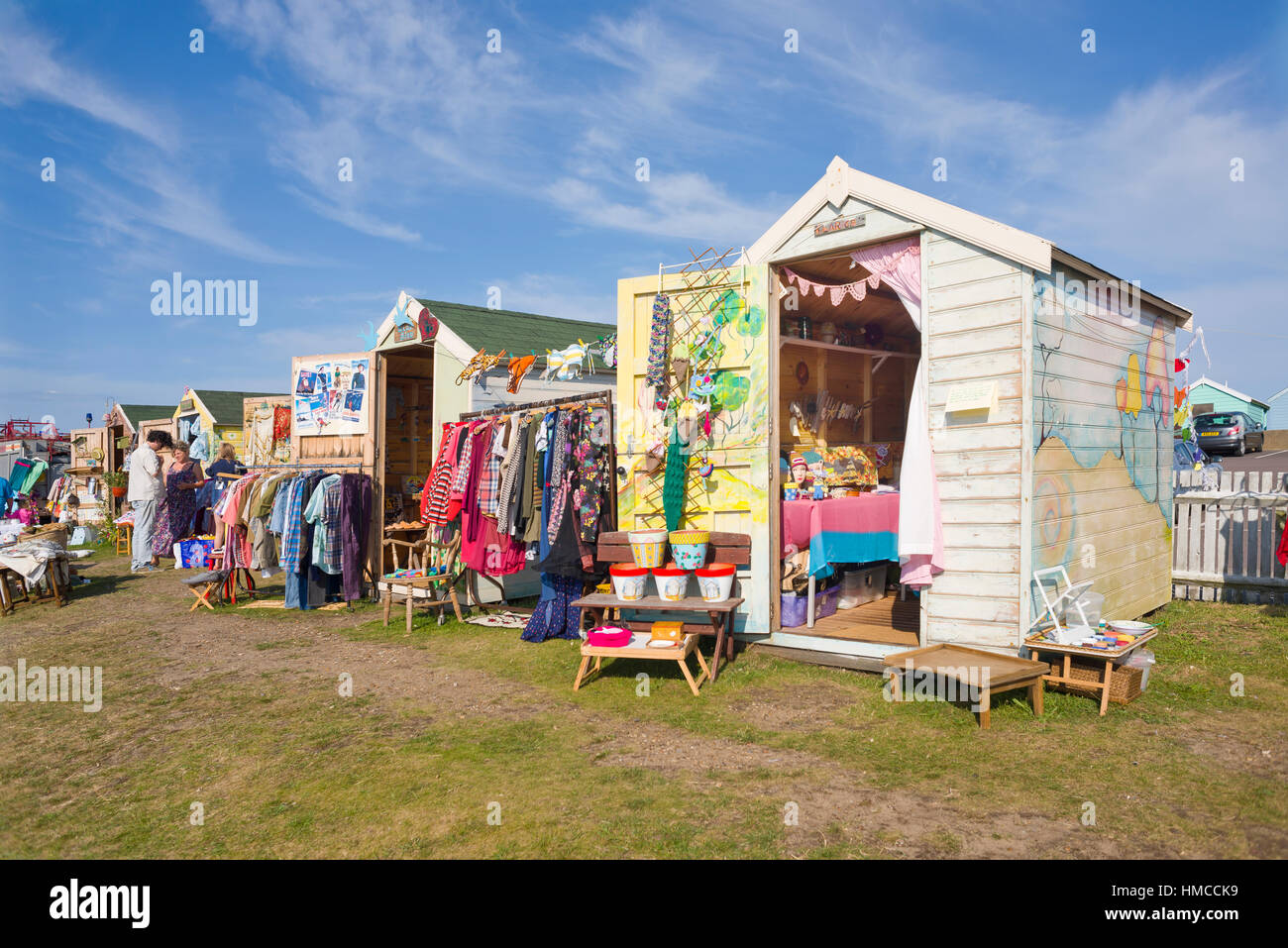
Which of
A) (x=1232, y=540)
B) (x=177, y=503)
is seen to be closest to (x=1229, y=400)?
(x=1232, y=540)

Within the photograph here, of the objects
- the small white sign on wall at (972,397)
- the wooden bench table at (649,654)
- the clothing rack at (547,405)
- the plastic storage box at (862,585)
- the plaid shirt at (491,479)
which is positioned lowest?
the wooden bench table at (649,654)

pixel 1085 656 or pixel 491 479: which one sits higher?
pixel 491 479

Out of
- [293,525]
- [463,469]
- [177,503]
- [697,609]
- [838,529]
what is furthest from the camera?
[177,503]

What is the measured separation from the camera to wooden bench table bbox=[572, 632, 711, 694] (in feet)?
19.4

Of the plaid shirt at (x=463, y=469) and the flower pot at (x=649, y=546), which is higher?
the plaid shirt at (x=463, y=469)

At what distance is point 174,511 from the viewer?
1412cm

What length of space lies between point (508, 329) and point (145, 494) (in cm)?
725

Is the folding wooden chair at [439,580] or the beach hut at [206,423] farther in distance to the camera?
the beach hut at [206,423]

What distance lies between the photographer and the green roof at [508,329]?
10.0 meters

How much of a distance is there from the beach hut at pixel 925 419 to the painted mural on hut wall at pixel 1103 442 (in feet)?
0.09

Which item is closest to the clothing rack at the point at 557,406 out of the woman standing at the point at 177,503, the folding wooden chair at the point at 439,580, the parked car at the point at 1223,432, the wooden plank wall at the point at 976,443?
the folding wooden chair at the point at 439,580

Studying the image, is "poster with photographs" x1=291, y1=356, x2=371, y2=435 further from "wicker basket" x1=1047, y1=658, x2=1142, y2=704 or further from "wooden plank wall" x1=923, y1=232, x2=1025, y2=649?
"wicker basket" x1=1047, y1=658, x2=1142, y2=704

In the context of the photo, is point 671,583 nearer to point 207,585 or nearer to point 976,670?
point 976,670

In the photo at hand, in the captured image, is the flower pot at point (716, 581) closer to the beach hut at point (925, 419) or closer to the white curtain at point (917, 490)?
the beach hut at point (925, 419)
